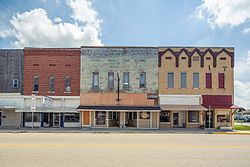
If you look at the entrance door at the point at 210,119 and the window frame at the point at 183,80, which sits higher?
the window frame at the point at 183,80

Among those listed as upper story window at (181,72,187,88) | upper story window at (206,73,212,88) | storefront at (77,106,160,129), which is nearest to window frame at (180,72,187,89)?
upper story window at (181,72,187,88)

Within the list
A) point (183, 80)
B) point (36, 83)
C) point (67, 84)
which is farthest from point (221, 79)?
point (36, 83)

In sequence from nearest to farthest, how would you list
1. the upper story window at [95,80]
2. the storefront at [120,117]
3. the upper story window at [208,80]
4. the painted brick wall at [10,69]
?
the storefront at [120,117] → the upper story window at [208,80] → the upper story window at [95,80] → the painted brick wall at [10,69]

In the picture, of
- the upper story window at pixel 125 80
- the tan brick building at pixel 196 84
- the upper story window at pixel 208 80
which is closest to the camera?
the tan brick building at pixel 196 84

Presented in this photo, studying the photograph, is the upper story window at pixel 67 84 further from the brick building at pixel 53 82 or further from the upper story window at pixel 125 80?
the upper story window at pixel 125 80

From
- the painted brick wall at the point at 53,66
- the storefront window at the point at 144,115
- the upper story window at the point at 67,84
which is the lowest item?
the storefront window at the point at 144,115

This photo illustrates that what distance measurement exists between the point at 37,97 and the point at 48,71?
3.32 meters

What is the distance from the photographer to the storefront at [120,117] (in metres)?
34.6

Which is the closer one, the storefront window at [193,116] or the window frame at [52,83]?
the storefront window at [193,116]

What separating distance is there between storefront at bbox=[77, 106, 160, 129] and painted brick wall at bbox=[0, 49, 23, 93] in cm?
878

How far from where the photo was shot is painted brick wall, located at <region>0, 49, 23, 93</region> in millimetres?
36506

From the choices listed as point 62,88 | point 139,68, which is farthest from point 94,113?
point 139,68

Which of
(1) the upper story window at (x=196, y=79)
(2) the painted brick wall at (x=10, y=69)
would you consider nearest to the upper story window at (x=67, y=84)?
(2) the painted brick wall at (x=10, y=69)

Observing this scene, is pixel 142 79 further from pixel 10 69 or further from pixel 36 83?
pixel 10 69
